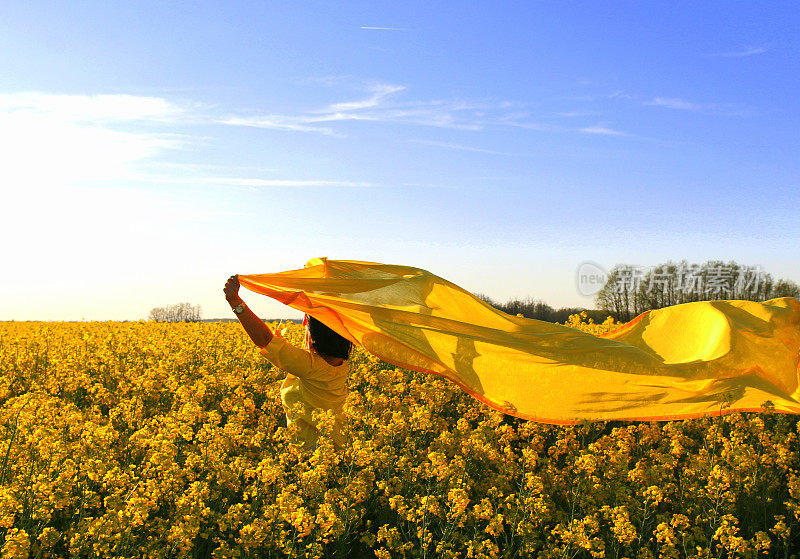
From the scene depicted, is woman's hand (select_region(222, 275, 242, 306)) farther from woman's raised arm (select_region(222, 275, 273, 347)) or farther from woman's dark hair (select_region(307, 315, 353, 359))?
woman's dark hair (select_region(307, 315, 353, 359))

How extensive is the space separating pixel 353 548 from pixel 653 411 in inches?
146

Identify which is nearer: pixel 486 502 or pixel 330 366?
pixel 486 502

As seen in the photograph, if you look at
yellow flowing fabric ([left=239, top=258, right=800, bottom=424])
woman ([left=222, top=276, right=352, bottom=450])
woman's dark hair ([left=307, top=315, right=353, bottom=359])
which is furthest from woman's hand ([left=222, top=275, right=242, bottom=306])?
woman's dark hair ([left=307, top=315, right=353, bottom=359])

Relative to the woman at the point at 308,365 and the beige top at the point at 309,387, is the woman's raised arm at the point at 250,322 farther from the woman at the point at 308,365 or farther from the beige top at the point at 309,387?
the beige top at the point at 309,387

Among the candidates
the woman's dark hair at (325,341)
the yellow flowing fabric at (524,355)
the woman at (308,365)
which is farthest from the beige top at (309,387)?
the yellow flowing fabric at (524,355)

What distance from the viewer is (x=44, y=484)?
184 inches

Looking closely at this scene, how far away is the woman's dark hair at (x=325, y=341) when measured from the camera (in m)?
6.92

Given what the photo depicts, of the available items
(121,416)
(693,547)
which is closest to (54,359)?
(121,416)

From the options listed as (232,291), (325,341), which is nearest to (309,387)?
(325,341)

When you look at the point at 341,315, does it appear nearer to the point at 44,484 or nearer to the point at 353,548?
the point at 353,548

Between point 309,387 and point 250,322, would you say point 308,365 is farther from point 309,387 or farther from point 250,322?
point 250,322

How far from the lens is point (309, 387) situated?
6711mm

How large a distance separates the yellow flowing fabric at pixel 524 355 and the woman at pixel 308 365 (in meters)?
0.24

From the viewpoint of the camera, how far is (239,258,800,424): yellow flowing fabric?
22.6 feet
